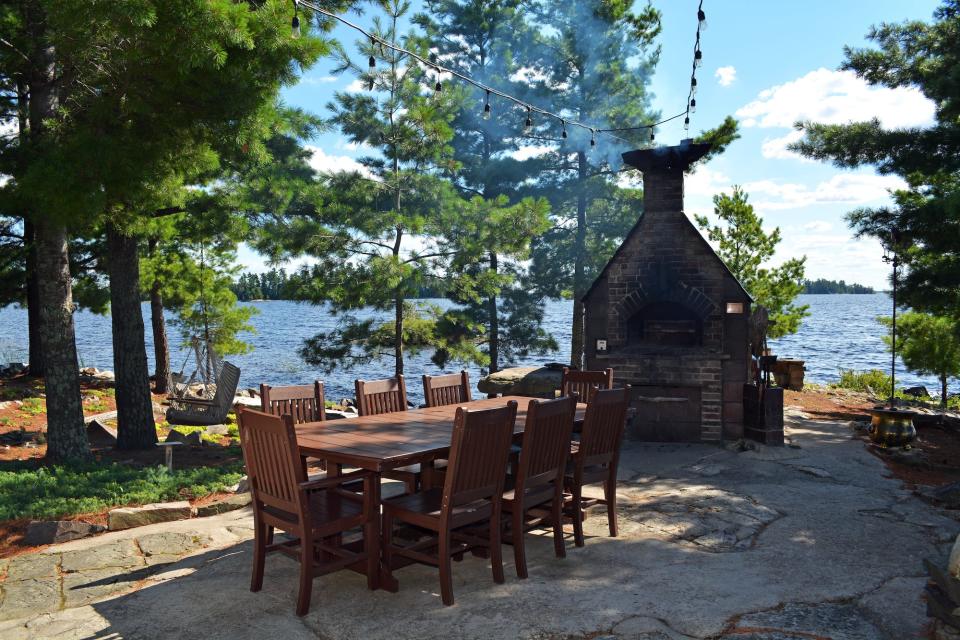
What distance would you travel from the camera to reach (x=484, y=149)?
16688 mm

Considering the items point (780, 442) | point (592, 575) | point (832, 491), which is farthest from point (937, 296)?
point (592, 575)

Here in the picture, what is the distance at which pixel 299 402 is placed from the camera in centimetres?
476

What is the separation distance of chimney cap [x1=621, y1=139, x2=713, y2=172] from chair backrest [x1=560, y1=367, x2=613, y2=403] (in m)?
3.15

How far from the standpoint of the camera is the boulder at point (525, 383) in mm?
A: 9062

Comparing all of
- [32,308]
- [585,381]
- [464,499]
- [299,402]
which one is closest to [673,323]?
[585,381]

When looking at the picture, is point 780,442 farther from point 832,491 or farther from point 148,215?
point 148,215

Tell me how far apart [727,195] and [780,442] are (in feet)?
24.3

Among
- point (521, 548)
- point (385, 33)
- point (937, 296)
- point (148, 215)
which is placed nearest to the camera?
point (521, 548)

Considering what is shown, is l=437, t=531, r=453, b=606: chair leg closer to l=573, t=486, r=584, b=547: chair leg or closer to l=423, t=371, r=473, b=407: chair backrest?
l=573, t=486, r=584, b=547: chair leg

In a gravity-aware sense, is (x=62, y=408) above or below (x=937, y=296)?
below

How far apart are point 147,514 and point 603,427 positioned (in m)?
3.20

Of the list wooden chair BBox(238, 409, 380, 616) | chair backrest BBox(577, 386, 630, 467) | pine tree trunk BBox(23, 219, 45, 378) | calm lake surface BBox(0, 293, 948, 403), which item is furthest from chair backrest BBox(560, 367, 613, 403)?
pine tree trunk BBox(23, 219, 45, 378)

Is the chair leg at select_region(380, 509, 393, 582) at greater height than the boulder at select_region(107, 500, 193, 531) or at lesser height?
greater

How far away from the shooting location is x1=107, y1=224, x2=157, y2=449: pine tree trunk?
24.5 ft
